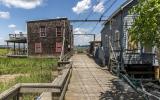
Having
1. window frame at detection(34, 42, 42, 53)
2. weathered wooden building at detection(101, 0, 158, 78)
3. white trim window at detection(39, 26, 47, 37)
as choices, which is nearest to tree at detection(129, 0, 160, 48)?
weathered wooden building at detection(101, 0, 158, 78)

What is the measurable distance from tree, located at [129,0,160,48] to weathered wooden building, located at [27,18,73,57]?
35257mm

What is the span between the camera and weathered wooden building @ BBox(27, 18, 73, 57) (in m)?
47.0

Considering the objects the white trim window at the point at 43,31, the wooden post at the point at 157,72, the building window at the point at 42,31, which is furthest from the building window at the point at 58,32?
the wooden post at the point at 157,72

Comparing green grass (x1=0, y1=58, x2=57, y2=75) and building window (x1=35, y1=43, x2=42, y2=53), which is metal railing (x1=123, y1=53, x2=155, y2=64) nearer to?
green grass (x1=0, y1=58, x2=57, y2=75)

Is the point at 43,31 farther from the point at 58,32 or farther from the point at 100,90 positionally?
the point at 100,90

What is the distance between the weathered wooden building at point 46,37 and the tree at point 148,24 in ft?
116

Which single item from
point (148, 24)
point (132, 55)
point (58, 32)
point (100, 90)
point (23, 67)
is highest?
point (58, 32)

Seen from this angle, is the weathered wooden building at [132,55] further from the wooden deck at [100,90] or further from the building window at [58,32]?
the building window at [58,32]

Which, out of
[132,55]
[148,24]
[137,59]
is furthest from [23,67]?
[148,24]

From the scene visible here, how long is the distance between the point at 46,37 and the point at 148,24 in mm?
38100

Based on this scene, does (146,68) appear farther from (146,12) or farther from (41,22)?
(41,22)

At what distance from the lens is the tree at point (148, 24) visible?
Answer: 10.4 m

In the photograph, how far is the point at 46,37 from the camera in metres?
47.9

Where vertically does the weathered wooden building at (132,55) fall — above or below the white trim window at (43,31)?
below
